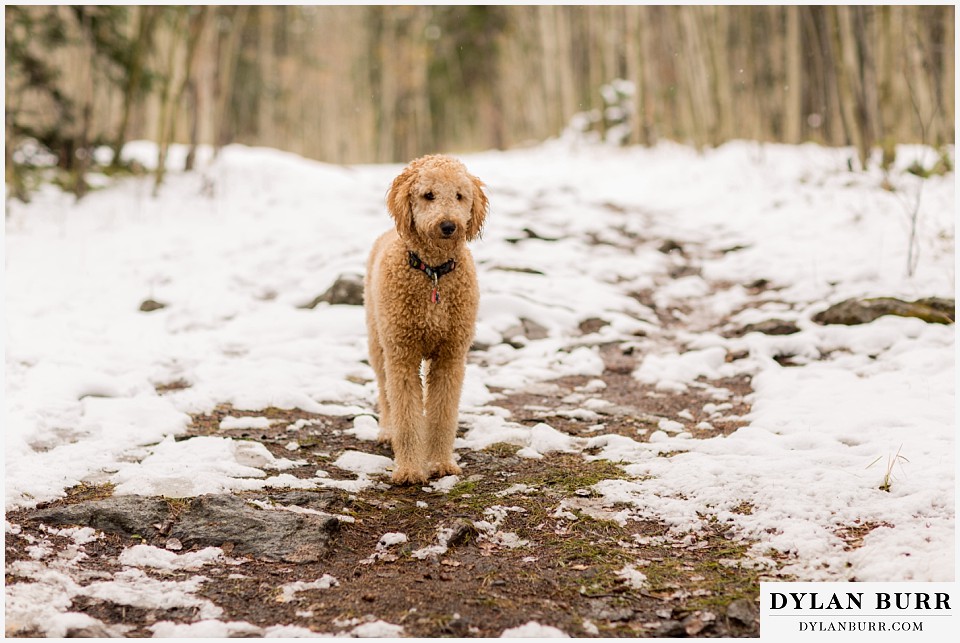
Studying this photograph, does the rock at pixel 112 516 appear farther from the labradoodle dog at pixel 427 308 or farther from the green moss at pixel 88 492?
the labradoodle dog at pixel 427 308

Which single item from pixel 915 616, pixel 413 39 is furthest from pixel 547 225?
pixel 413 39

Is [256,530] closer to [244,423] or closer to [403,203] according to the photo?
[244,423]

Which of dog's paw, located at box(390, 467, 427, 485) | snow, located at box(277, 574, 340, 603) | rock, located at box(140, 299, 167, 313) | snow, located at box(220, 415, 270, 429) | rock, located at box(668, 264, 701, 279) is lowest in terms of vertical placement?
dog's paw, located at box(390, 467, 427, 485)

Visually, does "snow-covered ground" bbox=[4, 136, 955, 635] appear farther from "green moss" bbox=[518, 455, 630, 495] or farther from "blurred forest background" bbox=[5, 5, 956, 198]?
"blurred forest background" bbox=[5, 5, 956, 198]

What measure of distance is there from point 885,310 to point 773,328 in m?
0.98

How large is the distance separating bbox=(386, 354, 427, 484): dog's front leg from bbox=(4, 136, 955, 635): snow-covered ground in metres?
0.31

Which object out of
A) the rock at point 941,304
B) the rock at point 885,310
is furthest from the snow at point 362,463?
the rock at point 941,304

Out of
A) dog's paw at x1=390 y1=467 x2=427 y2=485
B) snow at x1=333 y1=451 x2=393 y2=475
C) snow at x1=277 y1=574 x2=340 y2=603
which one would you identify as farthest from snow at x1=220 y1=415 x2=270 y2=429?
snow at x1=277 y1=574 x2=340 y2=603

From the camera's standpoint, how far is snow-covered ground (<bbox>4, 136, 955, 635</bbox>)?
3.95 m

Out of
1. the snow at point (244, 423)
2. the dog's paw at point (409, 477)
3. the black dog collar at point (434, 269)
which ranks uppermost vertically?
the black dog collar at point (434, 269)

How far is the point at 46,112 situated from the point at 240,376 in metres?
9.56

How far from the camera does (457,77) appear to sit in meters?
32.4

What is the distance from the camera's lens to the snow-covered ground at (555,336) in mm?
3947

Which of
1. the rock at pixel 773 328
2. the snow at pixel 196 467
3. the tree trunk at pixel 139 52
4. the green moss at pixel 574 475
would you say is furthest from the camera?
the tree trunk at pixel 139 52
